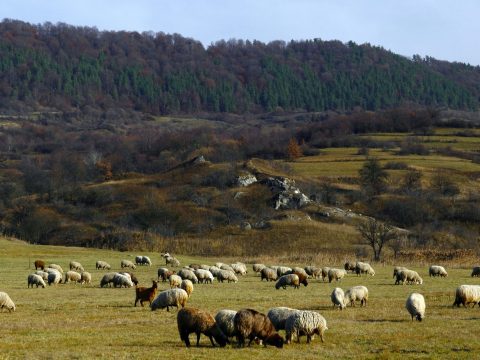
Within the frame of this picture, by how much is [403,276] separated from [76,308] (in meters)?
20.1

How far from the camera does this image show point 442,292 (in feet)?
110

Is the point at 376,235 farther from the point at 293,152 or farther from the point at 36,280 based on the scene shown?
the point at 293,152

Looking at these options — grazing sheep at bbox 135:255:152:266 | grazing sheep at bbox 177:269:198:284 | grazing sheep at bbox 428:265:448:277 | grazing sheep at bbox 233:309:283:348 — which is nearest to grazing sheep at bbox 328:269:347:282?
grazing sheep at bbox 428:265:448:277

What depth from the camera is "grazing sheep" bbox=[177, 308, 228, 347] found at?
1912 cm

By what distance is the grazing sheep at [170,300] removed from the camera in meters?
26.8

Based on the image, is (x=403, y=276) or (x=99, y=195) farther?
(x=99, y=195)

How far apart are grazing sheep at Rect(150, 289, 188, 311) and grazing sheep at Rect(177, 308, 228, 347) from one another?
7375 millimetres

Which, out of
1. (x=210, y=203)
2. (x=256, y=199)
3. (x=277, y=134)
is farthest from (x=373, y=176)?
(x=277, y=134)

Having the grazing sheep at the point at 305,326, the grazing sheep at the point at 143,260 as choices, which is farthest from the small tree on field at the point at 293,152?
the grazing sheep at the point at 305,326

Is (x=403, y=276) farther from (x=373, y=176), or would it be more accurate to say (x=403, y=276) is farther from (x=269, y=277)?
(x=373, y=176)

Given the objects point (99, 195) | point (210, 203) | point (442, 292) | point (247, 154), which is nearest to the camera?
point (442, 292)

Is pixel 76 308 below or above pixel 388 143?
below

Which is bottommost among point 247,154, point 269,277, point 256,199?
point 269,277

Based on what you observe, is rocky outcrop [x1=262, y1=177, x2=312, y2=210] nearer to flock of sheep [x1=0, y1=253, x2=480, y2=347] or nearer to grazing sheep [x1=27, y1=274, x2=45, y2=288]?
flock of sheep [x1=0, y1=253, x2=480, y2=347]
